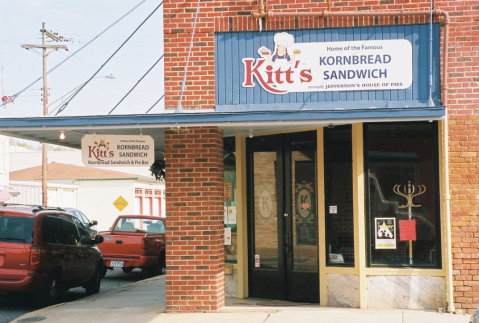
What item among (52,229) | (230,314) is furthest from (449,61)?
(52,229)

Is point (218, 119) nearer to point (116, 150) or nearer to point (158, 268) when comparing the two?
point (116, 150)

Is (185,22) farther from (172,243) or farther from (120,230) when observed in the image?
(120,230)

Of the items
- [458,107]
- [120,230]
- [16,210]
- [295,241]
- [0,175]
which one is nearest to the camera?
[458,107]

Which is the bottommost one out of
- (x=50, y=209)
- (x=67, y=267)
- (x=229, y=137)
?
(x=67, y=267)

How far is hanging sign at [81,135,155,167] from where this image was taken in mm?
11250

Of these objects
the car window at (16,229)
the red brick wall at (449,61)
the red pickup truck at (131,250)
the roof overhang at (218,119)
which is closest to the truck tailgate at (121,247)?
the red pickup truck at (131,250)

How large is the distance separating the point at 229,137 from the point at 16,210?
161 inches

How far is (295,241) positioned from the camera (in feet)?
40.2

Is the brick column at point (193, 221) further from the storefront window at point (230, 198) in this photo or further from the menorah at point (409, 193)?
the menorah at point (409, 193)

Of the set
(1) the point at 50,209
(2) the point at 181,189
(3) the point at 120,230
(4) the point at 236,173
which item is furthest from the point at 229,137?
(3) the point at 120,230

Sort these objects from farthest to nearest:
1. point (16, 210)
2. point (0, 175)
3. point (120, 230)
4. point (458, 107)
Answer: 1. point (0, 175)
2. point (120, 230)
3. point (16, 210)
4. point (458, 107)

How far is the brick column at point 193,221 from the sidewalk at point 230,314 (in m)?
0.32

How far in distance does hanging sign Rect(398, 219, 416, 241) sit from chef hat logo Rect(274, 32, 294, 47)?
10.6 ft

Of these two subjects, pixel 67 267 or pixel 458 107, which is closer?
pixel 458 107
